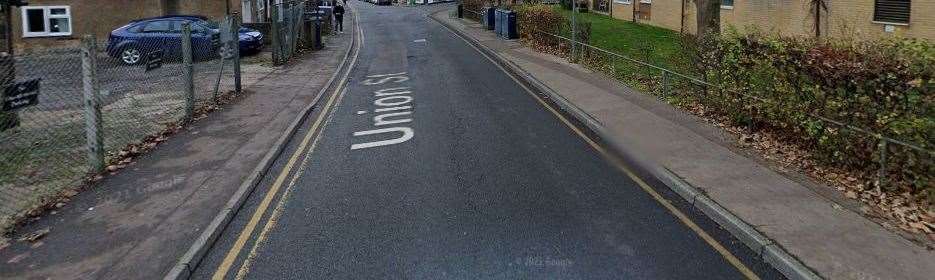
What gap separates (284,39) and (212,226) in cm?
1726

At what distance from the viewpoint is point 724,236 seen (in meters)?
7.02

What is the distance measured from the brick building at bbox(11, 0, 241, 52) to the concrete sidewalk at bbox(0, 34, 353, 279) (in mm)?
19313

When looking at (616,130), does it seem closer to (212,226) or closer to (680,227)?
(680,227)

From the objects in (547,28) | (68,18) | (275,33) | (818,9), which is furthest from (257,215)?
(68,18)

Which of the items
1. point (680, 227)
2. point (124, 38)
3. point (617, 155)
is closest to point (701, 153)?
point (617, 155)

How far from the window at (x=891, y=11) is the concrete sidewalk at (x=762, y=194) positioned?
9.54m

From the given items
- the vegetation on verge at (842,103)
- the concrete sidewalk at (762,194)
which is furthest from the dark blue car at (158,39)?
the vegetation on verge at (842,103)

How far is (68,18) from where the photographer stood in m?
29.0

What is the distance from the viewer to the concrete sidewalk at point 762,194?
6090mm

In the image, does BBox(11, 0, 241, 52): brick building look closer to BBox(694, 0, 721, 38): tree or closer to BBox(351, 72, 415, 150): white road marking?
BBox(351, 72, 415, 150): white road marking

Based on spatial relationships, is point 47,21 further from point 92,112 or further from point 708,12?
point 708,12

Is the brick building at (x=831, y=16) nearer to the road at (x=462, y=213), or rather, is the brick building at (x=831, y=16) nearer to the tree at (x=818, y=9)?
the tree at (x=818, y=9)

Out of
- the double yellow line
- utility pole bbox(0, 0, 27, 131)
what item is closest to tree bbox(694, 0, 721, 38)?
the double yellow line

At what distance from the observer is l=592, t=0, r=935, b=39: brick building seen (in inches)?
753
